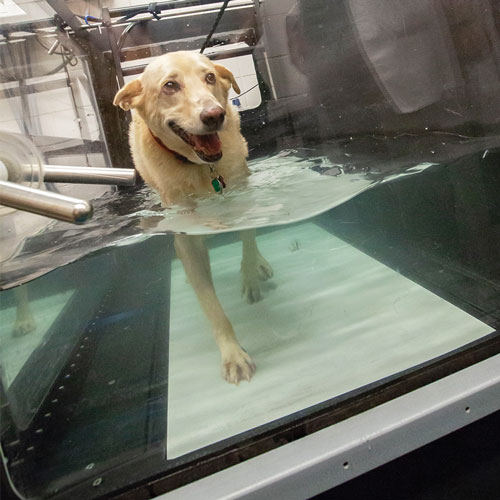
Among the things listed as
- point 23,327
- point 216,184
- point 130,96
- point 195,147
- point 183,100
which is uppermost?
point 130,96

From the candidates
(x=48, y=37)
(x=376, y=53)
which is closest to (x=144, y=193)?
(x=48, y=37)

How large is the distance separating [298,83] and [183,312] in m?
1.84

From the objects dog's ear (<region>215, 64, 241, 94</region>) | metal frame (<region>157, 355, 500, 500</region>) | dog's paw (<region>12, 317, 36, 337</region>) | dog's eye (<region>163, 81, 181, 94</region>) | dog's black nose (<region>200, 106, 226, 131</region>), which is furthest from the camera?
dog's ear (<region>215, 64, 241, 94</region>)

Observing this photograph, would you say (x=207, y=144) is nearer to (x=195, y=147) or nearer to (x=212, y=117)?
(x=195, y=147)

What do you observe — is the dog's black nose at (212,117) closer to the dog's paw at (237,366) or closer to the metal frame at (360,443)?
the dog's paw at (237,366)

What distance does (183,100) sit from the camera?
65.6 inches

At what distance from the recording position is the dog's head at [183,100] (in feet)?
5.30

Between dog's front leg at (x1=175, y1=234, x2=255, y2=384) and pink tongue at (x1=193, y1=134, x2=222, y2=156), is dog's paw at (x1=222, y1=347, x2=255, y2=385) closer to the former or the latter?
dog's front leg at (x1=175, y1=234, x2=255, y2=384)

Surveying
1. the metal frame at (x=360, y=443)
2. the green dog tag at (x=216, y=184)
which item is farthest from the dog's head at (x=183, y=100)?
the metal frame at (x=360, y=443)

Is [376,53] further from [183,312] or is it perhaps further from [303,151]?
[183,312]

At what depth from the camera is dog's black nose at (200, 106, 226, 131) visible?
1.56 metres

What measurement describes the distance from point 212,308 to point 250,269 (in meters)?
0.52

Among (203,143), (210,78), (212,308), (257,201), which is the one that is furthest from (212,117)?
(212,308)

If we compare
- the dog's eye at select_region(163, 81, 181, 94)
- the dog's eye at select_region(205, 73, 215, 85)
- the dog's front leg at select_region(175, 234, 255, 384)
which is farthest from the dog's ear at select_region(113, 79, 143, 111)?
the dog's front leg at select_region(175, 234, 255, 384)
